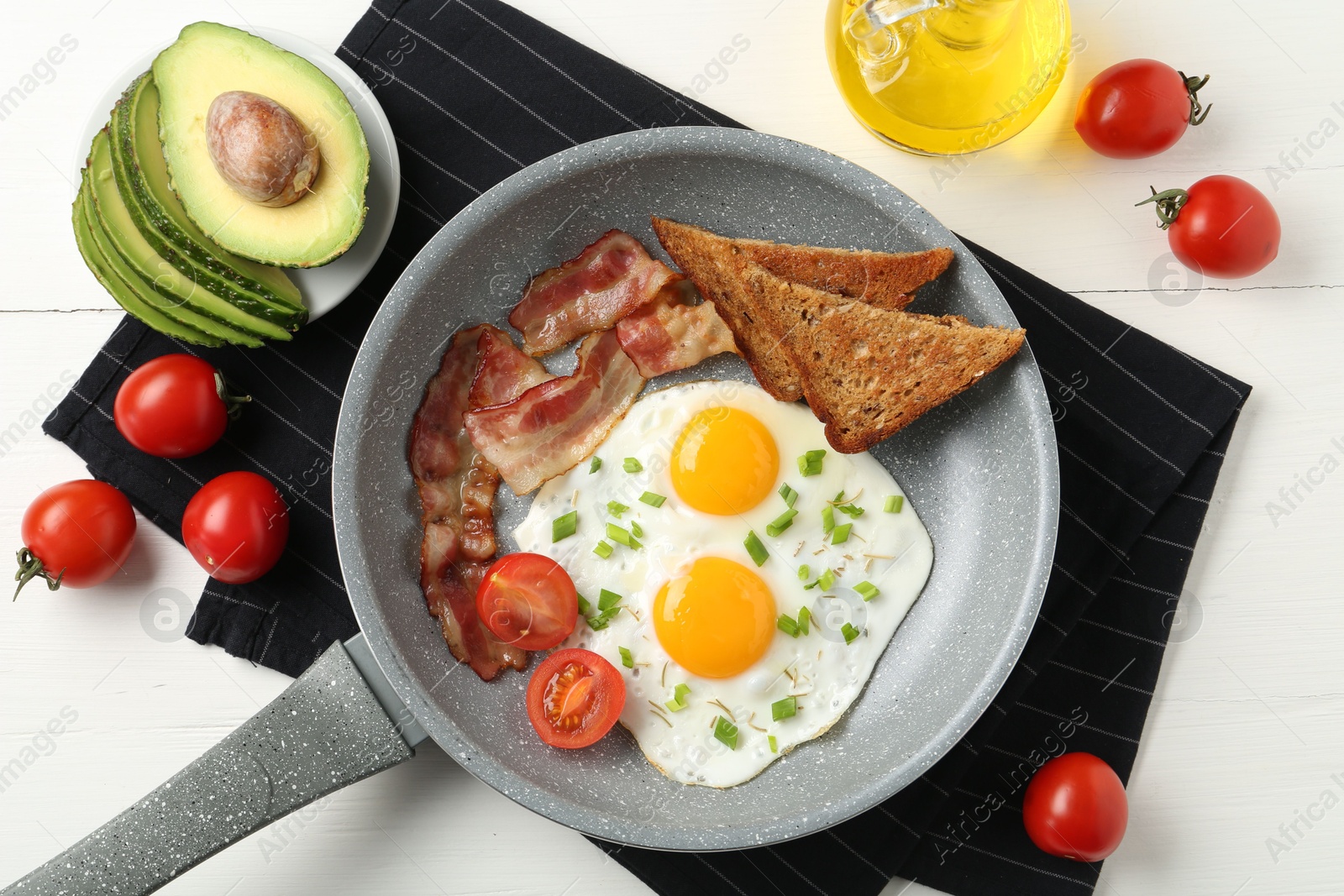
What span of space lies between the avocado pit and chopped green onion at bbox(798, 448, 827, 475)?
4.82 feet

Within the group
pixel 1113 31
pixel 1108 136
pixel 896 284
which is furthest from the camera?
pixel 1113 31

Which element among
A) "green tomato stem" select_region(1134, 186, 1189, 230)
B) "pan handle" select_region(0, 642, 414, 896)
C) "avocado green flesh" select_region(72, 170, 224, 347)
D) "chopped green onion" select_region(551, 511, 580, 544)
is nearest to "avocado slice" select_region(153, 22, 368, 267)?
"avocado green flesh" select_region(72, 170, 224, 347)

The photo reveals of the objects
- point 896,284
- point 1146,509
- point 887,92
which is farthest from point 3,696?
point 1146,509

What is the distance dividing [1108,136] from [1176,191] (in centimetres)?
24

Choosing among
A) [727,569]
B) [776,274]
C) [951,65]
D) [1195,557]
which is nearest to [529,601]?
[727,569]

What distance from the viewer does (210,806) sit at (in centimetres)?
204

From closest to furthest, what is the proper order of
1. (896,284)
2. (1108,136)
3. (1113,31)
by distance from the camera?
(896,284), (1108,136), (1113,31)

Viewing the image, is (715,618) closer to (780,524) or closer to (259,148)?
(780,524)

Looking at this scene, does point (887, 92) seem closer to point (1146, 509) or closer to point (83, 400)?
point (1146, 509)

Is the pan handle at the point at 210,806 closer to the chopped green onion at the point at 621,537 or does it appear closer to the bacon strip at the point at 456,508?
the bacon strip at the point at 456,508

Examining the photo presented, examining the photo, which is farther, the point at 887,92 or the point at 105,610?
the point at 105,610

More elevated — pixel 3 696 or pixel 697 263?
pixel 697 263

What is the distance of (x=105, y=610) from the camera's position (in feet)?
8.05

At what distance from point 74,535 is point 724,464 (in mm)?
1769
